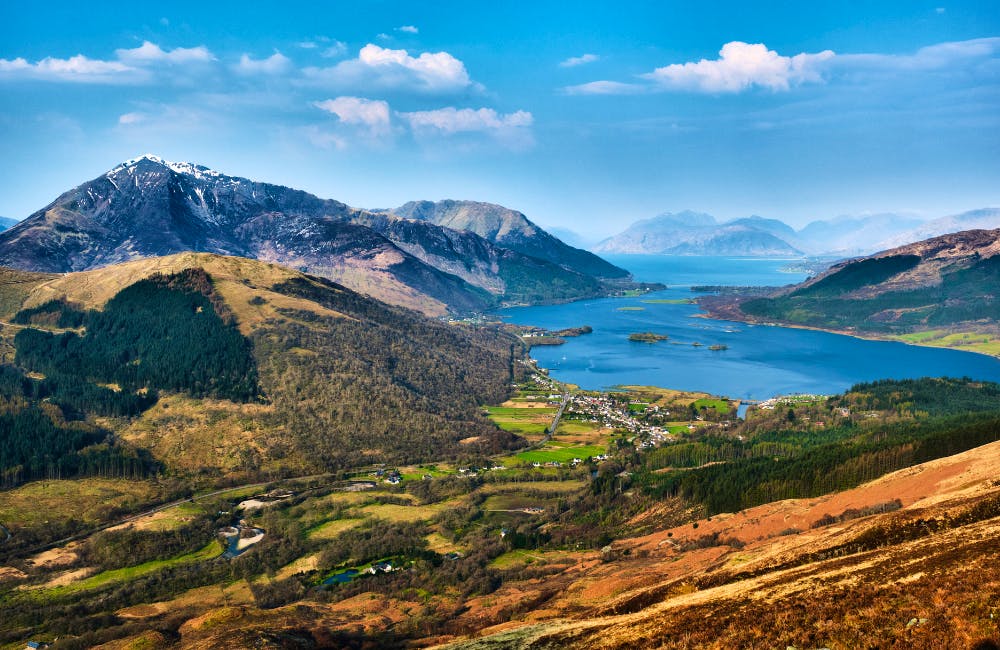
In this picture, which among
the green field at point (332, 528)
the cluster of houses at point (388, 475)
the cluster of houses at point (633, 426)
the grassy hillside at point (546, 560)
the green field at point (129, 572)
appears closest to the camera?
the grassy hillside at point (546, 560)

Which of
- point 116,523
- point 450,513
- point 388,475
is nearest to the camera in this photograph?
point 116,523

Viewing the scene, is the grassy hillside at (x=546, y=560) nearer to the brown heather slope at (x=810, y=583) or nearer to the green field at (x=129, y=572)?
the brown heather slope at (x=810, y=583)

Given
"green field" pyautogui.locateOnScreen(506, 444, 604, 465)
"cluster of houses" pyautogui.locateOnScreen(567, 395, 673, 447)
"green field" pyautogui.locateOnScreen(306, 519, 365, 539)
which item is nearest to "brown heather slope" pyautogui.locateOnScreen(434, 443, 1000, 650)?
"green field" pyautogui.locateOnScreen(306, 519, 365, 539)

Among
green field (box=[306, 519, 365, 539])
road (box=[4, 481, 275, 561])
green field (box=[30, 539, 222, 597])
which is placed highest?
road (box=[4, 481, 275, 561])

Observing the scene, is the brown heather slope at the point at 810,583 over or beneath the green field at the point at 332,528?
over

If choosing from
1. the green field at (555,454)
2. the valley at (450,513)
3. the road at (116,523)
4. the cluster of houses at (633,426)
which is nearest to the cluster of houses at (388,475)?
the valley at (450,513)

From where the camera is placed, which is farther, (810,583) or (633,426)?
(633,426)

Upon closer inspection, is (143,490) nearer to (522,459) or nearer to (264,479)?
(264,479)

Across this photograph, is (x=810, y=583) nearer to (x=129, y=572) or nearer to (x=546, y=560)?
(x=546, y=560)

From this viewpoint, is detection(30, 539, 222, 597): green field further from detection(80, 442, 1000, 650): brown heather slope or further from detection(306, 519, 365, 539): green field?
detection(306, 519, 365, 539): green field

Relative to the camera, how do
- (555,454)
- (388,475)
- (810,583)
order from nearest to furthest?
(810,583) → (388,475) → (555,454)

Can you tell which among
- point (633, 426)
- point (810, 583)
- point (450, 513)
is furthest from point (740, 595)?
point (633, 426)
